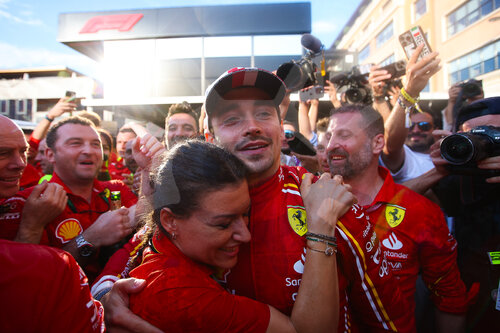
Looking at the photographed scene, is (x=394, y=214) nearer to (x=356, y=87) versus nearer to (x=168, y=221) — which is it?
(x=168, y=221)

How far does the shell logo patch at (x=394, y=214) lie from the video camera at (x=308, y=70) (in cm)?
102

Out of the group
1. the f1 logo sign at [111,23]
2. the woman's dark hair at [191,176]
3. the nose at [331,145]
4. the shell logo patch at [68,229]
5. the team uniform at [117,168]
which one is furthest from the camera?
the team uniform at [117,168]

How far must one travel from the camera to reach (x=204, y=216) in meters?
1.14

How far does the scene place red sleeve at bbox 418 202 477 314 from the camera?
5.97 ft

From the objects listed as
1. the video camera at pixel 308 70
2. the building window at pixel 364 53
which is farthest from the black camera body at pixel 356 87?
the video camera at pixel 308 70

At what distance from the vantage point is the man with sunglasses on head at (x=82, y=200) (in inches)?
72.2

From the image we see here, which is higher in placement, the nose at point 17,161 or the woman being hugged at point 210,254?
the nose at point 17,161

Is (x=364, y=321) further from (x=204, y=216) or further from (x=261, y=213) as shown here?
(x=204, y=216)

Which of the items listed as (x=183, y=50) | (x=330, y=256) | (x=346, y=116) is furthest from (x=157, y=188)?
(x=346, y=116)

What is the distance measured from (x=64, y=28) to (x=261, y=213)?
4.54ft

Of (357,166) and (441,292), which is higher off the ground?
(357,166)

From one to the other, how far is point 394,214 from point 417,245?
0.76 ft

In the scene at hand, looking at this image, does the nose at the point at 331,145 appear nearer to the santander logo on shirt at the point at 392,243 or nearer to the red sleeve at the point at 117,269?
the santander logo on shirt at the point at 392,243

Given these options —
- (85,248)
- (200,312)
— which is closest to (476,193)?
(200,312)
